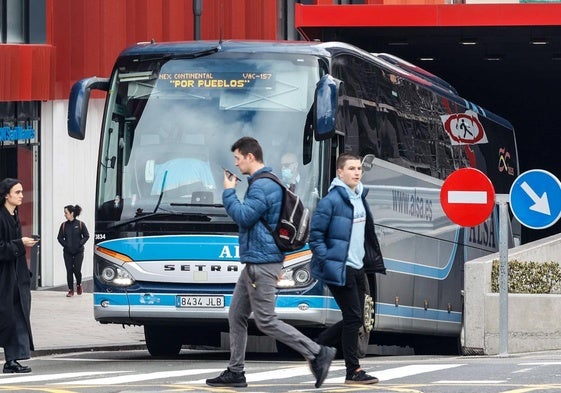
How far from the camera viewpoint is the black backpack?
11.6m

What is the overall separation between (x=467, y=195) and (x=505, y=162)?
11.3m

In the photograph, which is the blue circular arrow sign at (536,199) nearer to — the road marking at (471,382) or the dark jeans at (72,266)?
the road marking at (471,382)

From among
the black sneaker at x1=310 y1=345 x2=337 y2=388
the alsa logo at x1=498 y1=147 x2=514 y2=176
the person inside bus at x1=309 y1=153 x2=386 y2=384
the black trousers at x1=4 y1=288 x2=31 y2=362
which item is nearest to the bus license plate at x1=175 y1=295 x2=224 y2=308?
the black trousers at x1=4 y1=288 x2=31 y2=362

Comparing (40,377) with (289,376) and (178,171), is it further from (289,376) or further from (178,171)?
(178,171)

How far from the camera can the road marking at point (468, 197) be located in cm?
1673

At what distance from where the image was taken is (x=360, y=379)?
39.4 feet

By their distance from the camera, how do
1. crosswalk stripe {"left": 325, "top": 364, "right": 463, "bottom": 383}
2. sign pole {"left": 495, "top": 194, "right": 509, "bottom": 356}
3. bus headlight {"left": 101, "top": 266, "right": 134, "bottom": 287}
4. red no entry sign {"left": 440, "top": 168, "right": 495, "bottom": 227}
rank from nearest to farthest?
1. crosswalk stripe {"left": 325, "top": 364, "right": 463, "bottom": 383}
2. bus headlight {"left": 101, "top": 266, "right": 134, "bottom": 287}
3. sign pole {"left": 495, "top": 194, "right": 509, "bottom": 356}
4. red no entry sign {"left": 440, "top": 168, "right": 495, "bottom": 227}

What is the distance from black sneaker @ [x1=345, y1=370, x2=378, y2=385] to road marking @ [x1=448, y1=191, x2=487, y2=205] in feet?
16.7

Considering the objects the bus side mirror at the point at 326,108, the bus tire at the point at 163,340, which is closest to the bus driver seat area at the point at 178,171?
the bus side mirror at the point at 326,108

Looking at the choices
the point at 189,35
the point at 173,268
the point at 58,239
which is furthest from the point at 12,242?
the point at 189,35

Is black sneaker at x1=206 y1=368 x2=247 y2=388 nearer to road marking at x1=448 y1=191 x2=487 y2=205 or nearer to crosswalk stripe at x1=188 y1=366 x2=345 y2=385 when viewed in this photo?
crosswalk stripe at x1=188 y1=366 x2=345 y2=385

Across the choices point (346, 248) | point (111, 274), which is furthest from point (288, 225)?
point (111, 274)

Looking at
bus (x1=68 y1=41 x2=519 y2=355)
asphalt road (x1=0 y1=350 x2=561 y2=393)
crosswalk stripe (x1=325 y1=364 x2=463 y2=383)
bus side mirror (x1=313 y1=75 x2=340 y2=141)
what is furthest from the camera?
bus (x1=68 y1=41 x2=519 y2=355)

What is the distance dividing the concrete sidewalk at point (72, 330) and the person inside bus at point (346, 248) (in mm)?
7505
